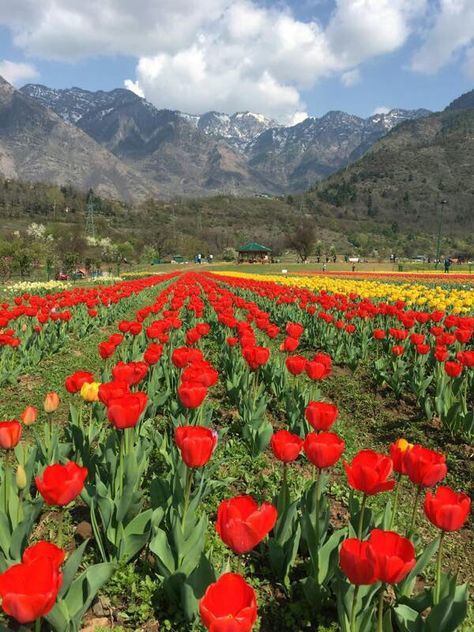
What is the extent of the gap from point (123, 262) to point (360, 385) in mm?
91905

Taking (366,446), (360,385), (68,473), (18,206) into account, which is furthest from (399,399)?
(18,206)

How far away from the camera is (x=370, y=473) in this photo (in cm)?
240

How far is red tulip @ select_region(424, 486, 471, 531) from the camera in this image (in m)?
2.17

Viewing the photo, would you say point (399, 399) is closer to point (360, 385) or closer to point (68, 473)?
point (360, 385)

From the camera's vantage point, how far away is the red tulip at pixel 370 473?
2.40 meters

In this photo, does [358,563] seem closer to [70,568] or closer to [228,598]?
[228,598]

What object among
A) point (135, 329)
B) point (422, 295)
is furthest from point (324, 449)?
point (422, 295)

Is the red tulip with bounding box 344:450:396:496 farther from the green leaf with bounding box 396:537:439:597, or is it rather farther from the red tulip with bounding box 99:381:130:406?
the red tulip with bounding box 99:381:130:406

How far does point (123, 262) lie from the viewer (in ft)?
314

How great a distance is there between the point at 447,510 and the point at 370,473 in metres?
0.38

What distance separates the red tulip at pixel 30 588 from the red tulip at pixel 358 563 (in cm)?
107

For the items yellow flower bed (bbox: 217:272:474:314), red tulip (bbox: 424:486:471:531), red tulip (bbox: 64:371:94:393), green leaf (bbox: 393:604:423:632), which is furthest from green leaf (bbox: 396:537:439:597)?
yellow flower bed (bbox: 217:272:474:314)

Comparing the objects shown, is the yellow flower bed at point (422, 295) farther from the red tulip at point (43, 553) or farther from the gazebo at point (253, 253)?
the gazebo at point (253, 253)

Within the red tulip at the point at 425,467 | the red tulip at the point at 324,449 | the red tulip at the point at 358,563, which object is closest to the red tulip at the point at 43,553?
the red tulip at the point at 358,563
